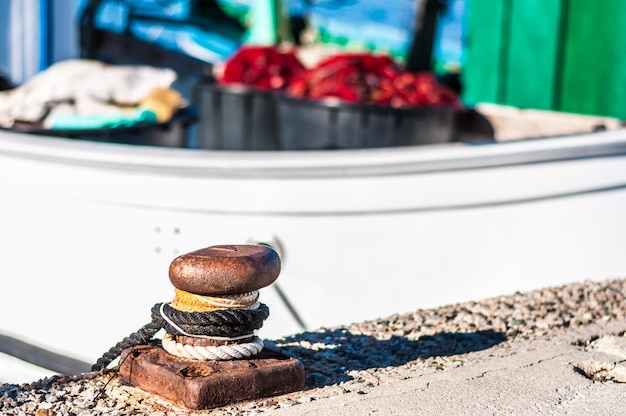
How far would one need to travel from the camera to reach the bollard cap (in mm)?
2104

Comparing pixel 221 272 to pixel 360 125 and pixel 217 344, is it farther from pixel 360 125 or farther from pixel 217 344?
pixel 360 125

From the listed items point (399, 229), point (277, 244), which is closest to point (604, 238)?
point (399, 229)

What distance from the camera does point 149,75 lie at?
19.3ft

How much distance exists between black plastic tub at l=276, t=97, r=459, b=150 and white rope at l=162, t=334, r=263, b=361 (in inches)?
126

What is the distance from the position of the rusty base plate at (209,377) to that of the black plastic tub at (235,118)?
3.61 metres

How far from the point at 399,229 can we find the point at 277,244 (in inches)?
20.5

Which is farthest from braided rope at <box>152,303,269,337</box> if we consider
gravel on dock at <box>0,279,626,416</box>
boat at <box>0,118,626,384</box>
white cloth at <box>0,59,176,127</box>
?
white cloth at <box>0,59,176,127</box>

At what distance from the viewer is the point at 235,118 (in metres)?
6.03

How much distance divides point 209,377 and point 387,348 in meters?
0.67

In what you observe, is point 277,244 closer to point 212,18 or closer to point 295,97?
point 295,97

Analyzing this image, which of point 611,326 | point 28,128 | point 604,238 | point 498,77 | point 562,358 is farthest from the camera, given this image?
point 498,77

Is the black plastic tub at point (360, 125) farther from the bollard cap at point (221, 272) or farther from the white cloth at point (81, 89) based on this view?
the bollard cap at point (221, 272)

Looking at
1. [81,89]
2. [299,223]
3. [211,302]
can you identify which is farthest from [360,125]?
[211,302]

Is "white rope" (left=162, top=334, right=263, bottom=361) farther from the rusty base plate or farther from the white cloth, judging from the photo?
the white cloth
